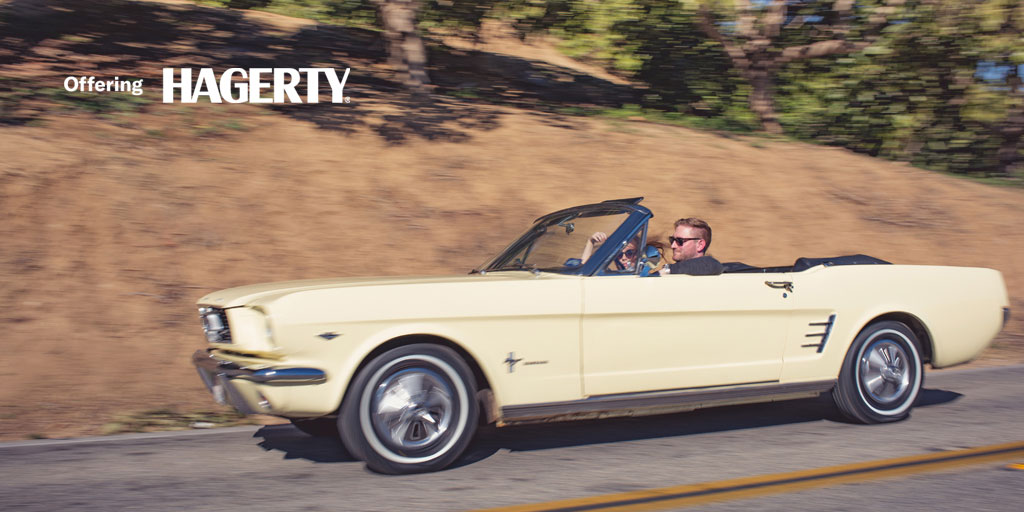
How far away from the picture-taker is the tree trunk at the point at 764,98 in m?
19.3

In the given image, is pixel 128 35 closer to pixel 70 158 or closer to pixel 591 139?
pixel 70 158

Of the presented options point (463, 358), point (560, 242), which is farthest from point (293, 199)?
point (463, 358)

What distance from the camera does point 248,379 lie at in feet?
14.9

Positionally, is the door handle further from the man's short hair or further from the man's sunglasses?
the man's sunglasses

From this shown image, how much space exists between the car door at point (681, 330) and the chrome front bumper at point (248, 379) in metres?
1.58

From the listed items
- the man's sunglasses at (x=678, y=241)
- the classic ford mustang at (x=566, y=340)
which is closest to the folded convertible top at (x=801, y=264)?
the classic ford mustang at (x=566, y=340)

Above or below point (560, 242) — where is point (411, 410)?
below

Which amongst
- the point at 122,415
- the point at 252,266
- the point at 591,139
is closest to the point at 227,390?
the point at 122,415

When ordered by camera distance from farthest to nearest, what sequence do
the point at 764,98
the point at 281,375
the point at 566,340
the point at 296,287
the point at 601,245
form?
the point at 764,98
the point at 601,245
the point at 566,340
the point at 296,287
the point at 281,375

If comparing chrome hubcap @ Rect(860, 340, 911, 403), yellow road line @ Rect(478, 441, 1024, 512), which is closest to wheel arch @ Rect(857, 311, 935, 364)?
chrome hubcap @ Rect(860, 340, 911, 403)

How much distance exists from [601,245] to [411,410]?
5.13 feet

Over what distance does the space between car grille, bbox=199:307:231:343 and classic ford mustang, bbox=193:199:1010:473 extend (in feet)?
0.04

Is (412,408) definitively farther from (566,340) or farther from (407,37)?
(407,37)

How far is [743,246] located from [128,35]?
1506cm
